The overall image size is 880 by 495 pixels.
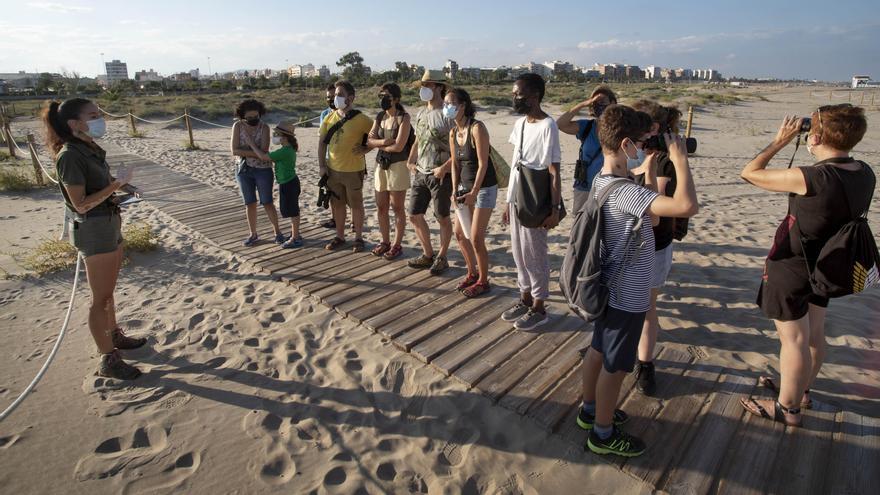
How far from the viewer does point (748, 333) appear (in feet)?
12.8

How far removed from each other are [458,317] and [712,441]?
6.42 feet

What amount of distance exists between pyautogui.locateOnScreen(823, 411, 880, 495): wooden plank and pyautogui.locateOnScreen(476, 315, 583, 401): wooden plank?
4.95 feet

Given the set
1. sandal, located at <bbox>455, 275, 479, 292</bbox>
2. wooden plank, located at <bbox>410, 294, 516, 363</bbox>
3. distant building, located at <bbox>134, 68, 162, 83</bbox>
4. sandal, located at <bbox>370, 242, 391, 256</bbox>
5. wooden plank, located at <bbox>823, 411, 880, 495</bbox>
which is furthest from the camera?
distant building, located at <bbox>134, 68, 162, 83</bbox>

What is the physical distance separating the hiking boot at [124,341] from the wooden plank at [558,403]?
9.99 feet

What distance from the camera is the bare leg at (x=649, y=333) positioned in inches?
111

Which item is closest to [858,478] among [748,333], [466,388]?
[748,333]

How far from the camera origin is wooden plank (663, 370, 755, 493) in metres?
2.31

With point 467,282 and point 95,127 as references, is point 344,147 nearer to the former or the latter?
point 467,282

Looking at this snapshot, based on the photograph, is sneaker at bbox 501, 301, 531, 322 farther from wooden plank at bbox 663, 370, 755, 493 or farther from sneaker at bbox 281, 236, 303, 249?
sneaker at bbox 281, 236, 303, 249

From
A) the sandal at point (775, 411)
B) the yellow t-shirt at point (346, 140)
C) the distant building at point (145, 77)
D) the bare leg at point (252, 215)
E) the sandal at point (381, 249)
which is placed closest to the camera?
the sandal at point (775, 411)

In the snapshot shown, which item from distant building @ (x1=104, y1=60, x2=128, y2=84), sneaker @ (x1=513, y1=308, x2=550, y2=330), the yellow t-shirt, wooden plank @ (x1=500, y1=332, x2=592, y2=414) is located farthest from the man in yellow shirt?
distant building @ (x1=104, y1=60, x2=128, y2=84)

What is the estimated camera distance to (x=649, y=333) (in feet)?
9.47

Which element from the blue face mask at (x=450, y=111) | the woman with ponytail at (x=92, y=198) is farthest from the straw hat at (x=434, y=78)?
the woman with ponytail at (x=92, y=198)

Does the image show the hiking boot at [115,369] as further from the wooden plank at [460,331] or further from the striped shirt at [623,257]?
the striped shirt at [623,257]
